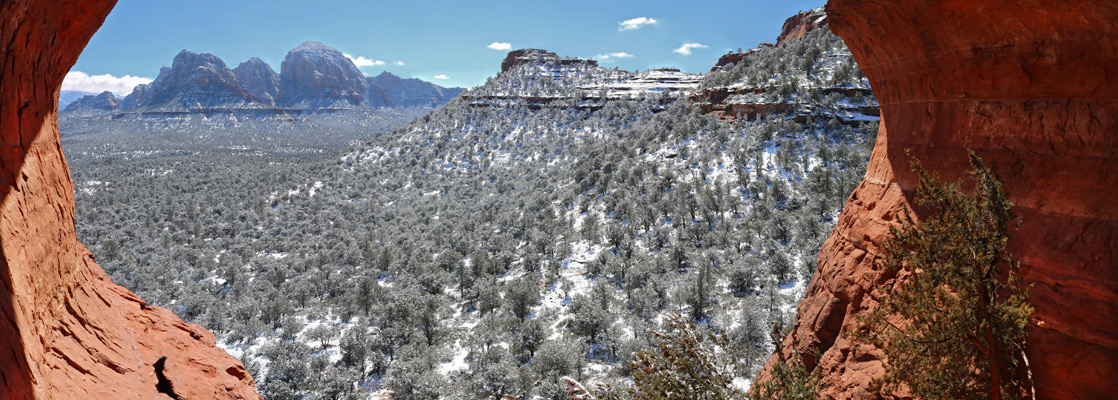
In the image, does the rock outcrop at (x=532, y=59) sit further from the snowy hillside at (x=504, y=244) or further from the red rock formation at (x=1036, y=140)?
the red rock formation at (x=1036, y=140)

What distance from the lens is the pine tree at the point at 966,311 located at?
4430 millimetres

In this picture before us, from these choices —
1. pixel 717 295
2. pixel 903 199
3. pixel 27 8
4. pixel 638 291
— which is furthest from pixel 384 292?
pixel 903 199

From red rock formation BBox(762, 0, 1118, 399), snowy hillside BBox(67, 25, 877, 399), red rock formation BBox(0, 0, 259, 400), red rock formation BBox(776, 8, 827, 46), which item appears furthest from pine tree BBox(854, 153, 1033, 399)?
red rock formation BBox(776, 8, 827, 46)

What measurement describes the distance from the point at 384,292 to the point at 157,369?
24.5 metres

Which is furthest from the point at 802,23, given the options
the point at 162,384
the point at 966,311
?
the point at 162,384

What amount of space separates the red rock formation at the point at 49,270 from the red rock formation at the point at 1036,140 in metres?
9.72

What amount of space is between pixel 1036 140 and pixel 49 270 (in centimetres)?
1222

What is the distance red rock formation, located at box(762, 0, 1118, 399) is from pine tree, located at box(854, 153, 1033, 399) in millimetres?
556

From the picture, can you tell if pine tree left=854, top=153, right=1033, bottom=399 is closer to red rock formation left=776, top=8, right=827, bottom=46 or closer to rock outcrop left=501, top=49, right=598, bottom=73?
red rock formation left=776, top=8, right=827, bottom=46

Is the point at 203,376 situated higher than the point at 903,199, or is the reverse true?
the point at 903,199

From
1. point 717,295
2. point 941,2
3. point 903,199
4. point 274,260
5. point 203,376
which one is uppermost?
point 941,2

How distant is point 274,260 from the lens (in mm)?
38750

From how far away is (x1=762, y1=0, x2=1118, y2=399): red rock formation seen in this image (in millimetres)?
4715

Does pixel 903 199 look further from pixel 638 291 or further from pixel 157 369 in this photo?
pixel 638 291
